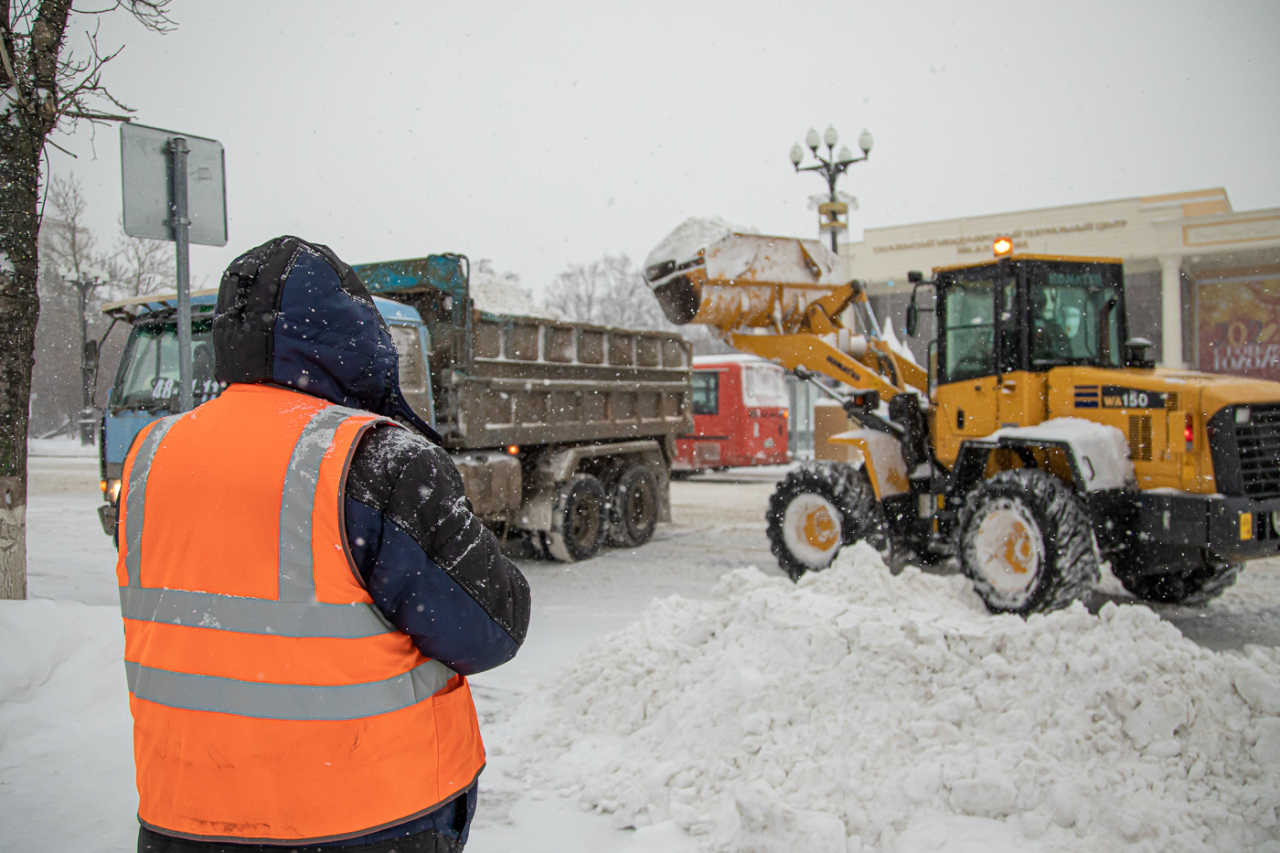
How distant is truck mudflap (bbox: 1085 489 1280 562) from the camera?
5879 mm

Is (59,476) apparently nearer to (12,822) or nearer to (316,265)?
(12,822)

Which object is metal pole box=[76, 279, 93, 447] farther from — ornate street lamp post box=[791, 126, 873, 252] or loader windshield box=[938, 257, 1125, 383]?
ornate street lamp post box=[791, 126, 873, 252]

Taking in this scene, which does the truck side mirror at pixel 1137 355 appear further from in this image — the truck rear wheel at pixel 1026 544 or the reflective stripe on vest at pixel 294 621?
the reflective stripe on vest at pixel 294 621

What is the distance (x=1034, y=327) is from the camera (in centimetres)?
707

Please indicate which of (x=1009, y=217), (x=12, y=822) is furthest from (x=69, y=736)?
(x=1009, y=217)

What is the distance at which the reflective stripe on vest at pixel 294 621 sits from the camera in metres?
1.51

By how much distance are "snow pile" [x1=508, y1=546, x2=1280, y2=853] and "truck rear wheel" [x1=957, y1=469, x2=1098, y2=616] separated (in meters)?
1.87

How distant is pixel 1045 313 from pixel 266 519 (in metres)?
6.88

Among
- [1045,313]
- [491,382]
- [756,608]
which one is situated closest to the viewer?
[756,608]

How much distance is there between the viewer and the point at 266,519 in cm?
151

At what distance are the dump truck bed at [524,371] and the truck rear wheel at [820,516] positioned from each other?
2.43 m

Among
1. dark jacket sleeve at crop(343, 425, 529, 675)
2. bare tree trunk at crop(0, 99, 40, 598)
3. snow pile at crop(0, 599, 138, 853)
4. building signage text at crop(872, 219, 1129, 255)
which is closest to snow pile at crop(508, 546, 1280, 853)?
snow pile at crop(0, 599, 138, 853)

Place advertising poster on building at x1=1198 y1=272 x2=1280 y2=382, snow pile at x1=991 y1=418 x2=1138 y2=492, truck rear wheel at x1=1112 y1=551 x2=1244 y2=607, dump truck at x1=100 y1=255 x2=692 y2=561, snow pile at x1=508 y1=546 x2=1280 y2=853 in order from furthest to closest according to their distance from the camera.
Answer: advertising poster on building at x1=1198 y1=272 x2=1280 y2=382, truck rear wheel at x1=1112 y1=551 x2=1244 y2=607, dump truck at x1=100 y1=255 x2=692 y2=561, snow pile at x1=991 y1=418 x2=1138 y2=492, snow pile at x1=508 y1=546 x2=1280 y2=853

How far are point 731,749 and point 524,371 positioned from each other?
17.7ft
